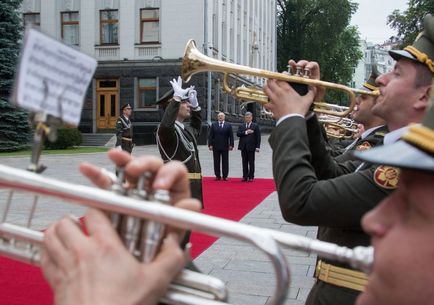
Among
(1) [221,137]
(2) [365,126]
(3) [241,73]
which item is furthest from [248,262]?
(1) [221,137]

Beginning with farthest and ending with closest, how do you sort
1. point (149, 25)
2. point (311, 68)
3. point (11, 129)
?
point (149, 25) < point (11, 129) < point (311, 68)

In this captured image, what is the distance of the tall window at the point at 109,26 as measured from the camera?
26.6 metres

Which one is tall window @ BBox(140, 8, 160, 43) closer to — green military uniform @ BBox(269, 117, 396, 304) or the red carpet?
the red carpet

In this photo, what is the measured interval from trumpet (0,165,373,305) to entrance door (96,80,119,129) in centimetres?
2598

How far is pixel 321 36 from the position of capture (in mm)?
42469

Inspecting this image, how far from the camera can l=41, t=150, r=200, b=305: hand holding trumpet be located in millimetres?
943

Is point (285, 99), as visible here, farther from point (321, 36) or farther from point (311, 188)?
point (321, 36)

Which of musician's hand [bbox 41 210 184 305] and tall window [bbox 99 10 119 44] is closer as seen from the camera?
musician's hand [bbox 41 210 184 305]

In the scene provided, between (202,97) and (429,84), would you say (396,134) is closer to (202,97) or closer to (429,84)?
(429,84)

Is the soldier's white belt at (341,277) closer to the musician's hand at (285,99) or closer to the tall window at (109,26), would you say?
the musician's hand at (285,99)

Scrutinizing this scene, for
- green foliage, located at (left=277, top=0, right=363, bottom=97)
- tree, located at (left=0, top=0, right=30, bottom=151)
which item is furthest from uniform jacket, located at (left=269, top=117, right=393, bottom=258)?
green foliage, located at (left=277, top=0, right=363, bottom=97)

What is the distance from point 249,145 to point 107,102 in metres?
14.7

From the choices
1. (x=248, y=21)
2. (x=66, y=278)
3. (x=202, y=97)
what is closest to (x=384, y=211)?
(x=66, y=278)

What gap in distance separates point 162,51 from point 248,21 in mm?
11910
